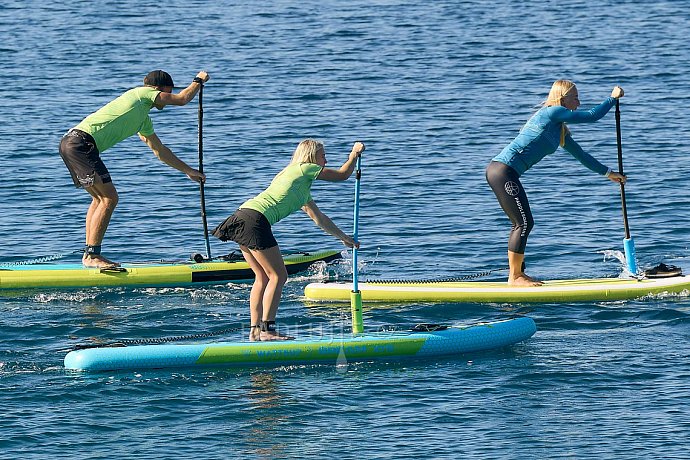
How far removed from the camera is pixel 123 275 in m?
16.9

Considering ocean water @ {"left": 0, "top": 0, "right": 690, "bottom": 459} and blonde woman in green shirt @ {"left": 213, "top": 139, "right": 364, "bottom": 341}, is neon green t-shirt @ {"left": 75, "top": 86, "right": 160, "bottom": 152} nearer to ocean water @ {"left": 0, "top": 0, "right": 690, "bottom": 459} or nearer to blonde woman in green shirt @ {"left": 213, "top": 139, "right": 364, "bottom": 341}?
ocean water @ {"left": 0, "top": 0, "right": 690, "bottom": 459}

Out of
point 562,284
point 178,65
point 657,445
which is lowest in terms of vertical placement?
point 657,445

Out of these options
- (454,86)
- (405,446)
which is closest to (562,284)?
(405,446)

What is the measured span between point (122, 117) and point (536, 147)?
447cm

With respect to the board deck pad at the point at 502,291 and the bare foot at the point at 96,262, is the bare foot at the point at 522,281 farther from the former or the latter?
the bare foot at the point at 96,262

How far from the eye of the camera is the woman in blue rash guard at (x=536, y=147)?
1560cm

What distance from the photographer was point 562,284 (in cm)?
1611

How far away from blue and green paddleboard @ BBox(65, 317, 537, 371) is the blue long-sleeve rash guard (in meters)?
2.07

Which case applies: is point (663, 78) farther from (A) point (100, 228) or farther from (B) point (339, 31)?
(A) point (100, 228)

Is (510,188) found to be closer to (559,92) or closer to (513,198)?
(513,198)

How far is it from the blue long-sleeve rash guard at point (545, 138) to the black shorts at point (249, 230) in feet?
10.3

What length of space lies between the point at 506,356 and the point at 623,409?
1677mm

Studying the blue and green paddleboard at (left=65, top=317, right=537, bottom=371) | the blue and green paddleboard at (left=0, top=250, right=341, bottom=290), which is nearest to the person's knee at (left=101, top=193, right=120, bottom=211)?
the blue and green paddleboard at (left=0, top=250, right=341, bottom=290)

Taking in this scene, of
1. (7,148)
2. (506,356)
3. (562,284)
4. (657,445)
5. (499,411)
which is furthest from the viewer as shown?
(7,148)
